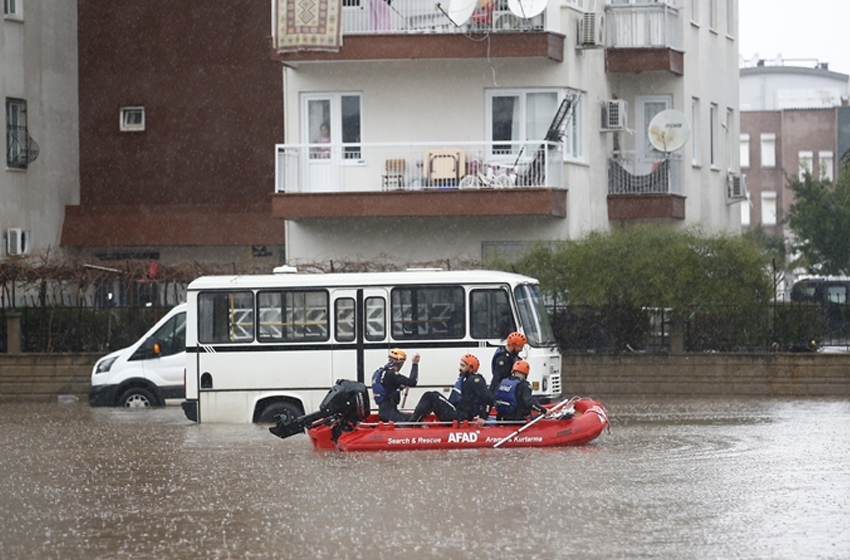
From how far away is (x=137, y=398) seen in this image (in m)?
28.4

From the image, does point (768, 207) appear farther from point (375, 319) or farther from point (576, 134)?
point (375, 319)

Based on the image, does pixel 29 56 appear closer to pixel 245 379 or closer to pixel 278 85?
pixel 278 85

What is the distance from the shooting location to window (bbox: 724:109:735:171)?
43.8 m

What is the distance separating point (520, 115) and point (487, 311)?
41.4 ft

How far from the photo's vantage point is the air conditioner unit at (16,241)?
3831 centimetres

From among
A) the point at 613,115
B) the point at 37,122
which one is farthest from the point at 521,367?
the point at 37,122

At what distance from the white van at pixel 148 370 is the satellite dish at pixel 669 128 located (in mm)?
13389

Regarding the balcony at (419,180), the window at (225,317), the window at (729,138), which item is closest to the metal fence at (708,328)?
the balcony at (419,180)

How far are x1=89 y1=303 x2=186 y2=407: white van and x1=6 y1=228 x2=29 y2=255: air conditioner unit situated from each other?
10.7 m

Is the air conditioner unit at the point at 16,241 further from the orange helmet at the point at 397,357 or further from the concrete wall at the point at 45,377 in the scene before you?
the orange helmet at the point at 397,357

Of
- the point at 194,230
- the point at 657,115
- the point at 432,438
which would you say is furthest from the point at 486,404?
the point at 194,230

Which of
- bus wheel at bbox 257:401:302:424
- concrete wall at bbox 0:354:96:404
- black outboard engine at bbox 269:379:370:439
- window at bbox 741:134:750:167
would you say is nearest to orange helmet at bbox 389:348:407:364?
black outboard engine at bbox 269:379:370:439

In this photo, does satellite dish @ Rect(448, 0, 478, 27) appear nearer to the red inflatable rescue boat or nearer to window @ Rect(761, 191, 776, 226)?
the red inflatable rescue boat

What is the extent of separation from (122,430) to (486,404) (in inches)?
255
